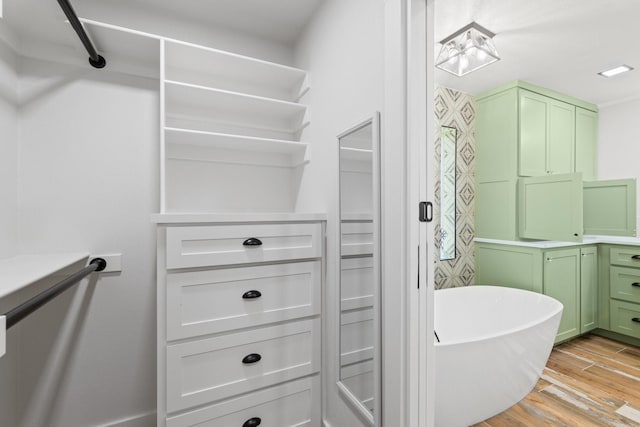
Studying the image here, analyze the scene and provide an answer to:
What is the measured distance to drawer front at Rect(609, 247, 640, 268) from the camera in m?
2.65

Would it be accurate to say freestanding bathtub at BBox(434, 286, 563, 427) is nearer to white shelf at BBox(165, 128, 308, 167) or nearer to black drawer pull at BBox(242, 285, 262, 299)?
black drawer pull at BBox(242, 285, 262, 299)

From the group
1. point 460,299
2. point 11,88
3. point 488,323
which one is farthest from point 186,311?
point 488,323

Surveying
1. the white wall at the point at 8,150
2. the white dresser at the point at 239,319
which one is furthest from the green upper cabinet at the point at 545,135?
the white wall at the point at 8,150

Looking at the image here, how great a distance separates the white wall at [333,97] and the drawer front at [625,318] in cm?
304

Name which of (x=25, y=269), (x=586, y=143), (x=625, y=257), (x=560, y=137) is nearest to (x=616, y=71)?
(x=560, y=137)

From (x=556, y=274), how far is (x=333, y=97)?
2554 millimetres

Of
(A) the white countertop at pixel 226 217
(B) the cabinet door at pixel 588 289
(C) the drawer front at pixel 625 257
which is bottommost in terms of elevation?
(B) the cabinet door at pixel 588 289

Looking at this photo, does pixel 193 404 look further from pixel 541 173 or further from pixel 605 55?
pixel 605 55

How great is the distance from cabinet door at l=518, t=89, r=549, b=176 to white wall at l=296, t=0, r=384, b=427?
214 cm

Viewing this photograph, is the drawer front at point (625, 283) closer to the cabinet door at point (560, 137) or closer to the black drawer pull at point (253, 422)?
the cabinet door at point (560, 137)

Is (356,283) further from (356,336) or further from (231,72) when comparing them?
(231,72)

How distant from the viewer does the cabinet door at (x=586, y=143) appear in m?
3.20

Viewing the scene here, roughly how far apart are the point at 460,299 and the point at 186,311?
7.20 ft

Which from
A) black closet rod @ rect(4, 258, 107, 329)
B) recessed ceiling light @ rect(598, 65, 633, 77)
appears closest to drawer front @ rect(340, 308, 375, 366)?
black closet rod @ rect(4, 258, 107, 329)
